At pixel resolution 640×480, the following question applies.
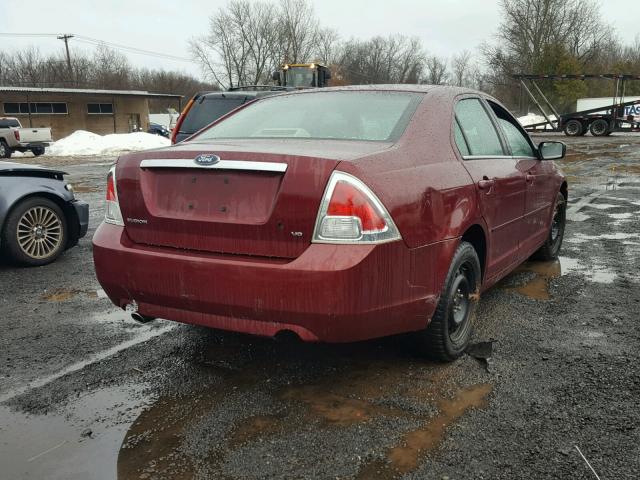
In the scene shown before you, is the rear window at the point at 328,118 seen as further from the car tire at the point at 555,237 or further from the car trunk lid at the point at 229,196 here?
the car tire at the point at 555,237

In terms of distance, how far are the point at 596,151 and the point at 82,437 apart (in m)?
22.5

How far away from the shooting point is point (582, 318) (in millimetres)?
4051

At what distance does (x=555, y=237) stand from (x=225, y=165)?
4167 millimetres

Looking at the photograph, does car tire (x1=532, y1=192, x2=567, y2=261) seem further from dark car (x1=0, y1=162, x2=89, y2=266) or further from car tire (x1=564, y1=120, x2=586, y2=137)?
car tire (x1=564, y1=120, x2=586, y2=137)

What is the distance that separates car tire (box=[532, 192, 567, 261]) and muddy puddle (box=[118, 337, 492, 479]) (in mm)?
2699

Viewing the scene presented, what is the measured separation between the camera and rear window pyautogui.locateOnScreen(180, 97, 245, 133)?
Result: 9016mm

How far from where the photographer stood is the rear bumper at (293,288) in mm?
2527

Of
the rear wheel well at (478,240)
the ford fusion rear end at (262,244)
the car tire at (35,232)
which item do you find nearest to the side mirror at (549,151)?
the rear wheel well at (478,240)

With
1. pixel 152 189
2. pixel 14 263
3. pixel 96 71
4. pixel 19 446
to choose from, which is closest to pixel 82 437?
pixel 19 446

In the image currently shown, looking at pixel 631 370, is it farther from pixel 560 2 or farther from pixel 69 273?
pixel 560 2

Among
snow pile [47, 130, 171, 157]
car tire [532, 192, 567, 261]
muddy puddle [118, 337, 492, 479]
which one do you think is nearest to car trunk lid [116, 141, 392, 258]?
muddy puddle [118, 337, 492, 479]

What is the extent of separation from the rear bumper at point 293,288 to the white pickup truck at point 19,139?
2552 centimetres

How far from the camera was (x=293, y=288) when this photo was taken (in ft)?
8.35

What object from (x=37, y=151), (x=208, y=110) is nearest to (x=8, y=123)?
(x=37, y=151)
